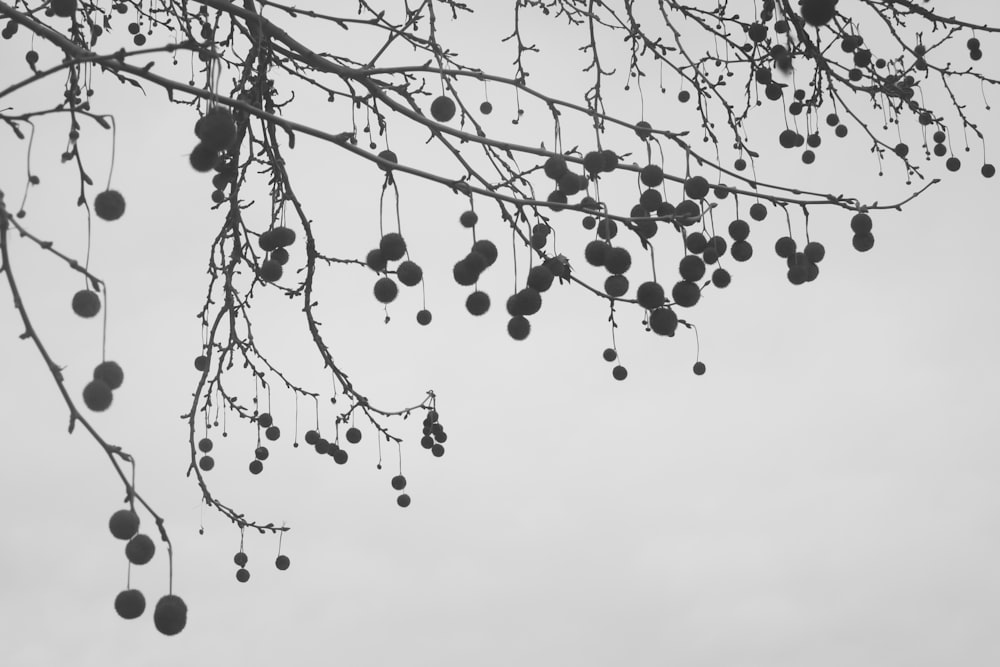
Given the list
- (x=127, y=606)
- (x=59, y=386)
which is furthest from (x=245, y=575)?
(x=59, y=386)

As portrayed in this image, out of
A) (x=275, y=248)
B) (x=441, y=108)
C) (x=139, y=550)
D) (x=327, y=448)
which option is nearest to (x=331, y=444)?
(x=327, y=448)

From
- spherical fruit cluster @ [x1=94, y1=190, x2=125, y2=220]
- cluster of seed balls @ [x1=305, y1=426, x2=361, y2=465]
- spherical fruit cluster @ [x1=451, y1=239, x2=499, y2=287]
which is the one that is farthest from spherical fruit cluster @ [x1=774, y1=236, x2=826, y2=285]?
cluster of seed balls @ [x1=305, y1=426, x2=361, y2=465]

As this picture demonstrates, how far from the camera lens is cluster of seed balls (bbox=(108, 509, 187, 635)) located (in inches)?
71.6

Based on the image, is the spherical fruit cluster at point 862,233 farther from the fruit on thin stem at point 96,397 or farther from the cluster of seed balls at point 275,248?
the fruit on thin stem at point 96,397

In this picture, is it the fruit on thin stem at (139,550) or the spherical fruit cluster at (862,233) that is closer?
the fruit on thin stem at (139,550)

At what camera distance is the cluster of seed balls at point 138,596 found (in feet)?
5.96

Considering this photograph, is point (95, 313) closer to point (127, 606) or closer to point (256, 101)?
point (127, 606)

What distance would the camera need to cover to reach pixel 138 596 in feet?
6.14

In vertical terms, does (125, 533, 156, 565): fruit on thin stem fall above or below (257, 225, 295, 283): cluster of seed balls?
below

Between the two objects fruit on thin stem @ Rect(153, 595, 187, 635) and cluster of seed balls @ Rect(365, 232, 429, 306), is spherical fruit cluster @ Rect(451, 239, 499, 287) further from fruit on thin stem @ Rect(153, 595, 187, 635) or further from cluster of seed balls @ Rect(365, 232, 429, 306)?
fruit on thin stem @ Rect(153, 595, 187, 635)

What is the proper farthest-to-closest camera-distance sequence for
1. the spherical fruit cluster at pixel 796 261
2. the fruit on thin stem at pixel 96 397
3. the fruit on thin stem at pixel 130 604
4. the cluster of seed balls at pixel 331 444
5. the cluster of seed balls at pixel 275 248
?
the cluster of seed balls at pixel 331 444 → the cluster of seed balls at pixel 275 248 → the spherical fruit cluster at pixel 796 261 → the fruit on thin stem at pixel 130 604 → the fruit on thin stem at pixel 96 397

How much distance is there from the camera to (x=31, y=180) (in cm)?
208

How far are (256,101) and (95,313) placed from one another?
63.7 inches

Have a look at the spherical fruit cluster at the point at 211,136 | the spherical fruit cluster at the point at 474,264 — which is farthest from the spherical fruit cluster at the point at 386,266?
the spherical fruit cluster at the point at 211,136
